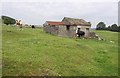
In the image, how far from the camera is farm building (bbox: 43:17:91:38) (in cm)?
4991

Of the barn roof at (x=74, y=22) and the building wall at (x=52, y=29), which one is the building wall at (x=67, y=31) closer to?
Answer: the building wall at (x=52, y=29)

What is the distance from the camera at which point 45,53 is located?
21578 mm

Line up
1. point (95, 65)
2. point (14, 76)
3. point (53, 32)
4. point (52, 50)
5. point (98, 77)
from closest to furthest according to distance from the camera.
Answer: point (14, 76)
point (98, 77)
point (95, 65)
point (52, 50)
point (53, 32)

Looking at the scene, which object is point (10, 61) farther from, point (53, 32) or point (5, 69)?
point (53, 32)

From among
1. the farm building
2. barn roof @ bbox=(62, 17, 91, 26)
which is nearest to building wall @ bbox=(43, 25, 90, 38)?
the farm building

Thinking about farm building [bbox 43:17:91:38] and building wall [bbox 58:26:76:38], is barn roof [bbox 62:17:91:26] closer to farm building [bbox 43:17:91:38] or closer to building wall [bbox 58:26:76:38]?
farm building [bbox 43:17:91:38]

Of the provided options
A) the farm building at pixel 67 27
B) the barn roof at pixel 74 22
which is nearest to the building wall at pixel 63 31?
the farm building at pixel 67 27

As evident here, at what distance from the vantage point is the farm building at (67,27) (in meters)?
49.9

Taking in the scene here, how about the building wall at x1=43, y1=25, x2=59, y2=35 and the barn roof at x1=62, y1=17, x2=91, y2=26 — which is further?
the barn roof at x1=62, y1=17, x2=91, y2=26

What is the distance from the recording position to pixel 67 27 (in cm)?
5206

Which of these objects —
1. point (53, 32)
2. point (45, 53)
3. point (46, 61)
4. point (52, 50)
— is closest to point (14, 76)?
point (46, 61)

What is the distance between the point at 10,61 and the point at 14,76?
2741 millimetres

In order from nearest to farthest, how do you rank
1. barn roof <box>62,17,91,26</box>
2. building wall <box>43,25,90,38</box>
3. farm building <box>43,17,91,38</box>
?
building wall <box>43,25,90,38</box>
farm building <box>43,17,91,38</box>
barn roof <box>62,17,91,26</box>

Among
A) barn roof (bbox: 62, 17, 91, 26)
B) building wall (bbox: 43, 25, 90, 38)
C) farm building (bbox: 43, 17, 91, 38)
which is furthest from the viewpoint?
barn roof (bbox: 62, 17, 91, 26)
